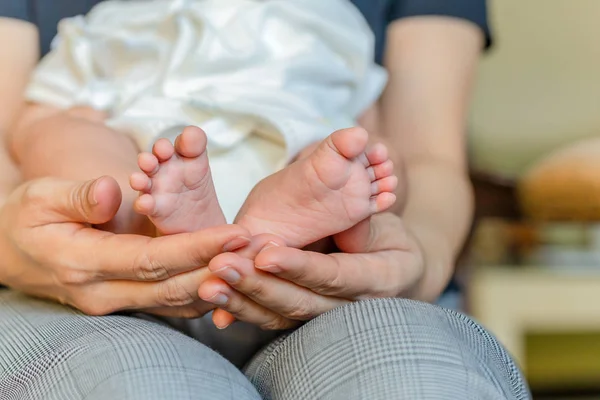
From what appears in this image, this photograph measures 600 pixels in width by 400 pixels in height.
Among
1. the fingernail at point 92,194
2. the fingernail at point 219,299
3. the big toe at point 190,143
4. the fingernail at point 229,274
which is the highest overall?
the big toe at point 190,143

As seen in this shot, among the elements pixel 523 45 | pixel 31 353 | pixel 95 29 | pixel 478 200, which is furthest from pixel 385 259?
pixel 523 45

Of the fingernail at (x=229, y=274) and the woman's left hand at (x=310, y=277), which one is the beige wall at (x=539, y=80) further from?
the fingernail at (x=229, y=274)

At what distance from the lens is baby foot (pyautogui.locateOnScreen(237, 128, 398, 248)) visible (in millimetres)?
558

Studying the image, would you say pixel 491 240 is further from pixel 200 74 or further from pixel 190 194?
pixel 190 194

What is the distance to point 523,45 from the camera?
1.90 meters

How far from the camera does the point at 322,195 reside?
0.57m

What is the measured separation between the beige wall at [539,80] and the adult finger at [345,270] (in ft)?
4.20

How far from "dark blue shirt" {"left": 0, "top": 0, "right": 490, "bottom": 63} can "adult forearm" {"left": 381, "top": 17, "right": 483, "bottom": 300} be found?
0.01 metres

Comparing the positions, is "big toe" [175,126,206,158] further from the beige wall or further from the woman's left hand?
the beige wall

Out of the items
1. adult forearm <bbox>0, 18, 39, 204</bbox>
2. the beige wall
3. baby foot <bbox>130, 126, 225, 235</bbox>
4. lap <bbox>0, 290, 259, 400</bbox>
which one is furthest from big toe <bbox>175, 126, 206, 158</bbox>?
the beige wall

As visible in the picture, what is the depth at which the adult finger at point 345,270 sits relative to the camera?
522 millimetres

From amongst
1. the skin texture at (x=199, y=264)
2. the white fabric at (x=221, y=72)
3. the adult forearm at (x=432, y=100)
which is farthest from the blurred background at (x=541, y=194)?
the skin texture at (x=199, y=264)

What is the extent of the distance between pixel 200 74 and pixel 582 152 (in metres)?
0.97

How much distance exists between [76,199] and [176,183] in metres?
0.08
